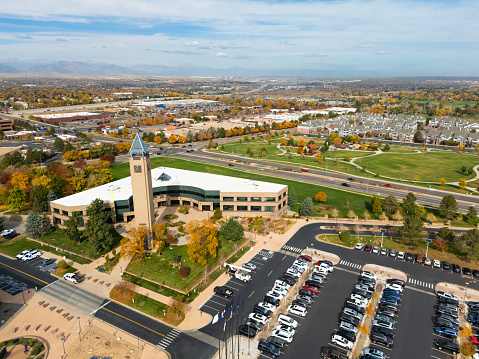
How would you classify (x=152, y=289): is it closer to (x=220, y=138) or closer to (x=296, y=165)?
(x=296, y=165)

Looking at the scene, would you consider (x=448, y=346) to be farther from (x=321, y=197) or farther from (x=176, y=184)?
(x=176, y=184)

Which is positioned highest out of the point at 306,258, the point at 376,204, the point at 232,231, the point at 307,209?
the point at 376,204

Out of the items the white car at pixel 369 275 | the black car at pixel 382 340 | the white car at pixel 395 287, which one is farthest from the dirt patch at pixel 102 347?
the white car at pixel 395 287

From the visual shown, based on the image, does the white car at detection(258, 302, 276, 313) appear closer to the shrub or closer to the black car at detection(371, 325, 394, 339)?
the black car at detection(371, 325, 394, 339)

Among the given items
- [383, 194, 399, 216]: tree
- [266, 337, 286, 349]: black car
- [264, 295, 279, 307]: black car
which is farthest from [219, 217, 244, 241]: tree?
[383, 194, 399, 216]: tree

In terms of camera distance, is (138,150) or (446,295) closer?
(446,295)

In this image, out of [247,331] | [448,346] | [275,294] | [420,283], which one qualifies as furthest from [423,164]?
[247,331]

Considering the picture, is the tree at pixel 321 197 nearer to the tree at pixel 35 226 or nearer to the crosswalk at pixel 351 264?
the crosswalk at pixel 351 264
